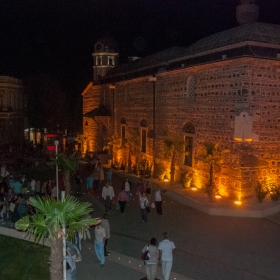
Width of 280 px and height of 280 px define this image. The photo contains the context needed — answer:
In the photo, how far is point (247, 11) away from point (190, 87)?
4681 mm

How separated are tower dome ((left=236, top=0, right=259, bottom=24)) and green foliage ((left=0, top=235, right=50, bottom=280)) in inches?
576

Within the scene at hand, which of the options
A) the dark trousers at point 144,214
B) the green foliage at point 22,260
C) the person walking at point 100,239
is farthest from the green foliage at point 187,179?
the person walking at point 100,239

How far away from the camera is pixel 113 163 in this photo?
2788cm

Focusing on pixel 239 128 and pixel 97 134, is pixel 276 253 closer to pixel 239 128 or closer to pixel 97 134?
pixel 239 128

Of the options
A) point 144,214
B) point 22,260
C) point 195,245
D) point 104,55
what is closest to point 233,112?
point 144,214

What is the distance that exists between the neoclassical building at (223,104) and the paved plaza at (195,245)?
2.86 metres

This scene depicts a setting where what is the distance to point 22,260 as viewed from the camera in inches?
447

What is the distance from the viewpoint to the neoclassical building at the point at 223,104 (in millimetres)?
16000

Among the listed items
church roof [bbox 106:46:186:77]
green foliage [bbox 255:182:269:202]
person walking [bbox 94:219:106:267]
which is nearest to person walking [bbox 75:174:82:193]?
green foliage [bbox 255:182:269:202]

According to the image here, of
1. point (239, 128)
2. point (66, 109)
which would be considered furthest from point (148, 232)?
point (66, 109)

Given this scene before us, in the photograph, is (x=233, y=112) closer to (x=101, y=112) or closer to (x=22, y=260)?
(x=22, y=260)

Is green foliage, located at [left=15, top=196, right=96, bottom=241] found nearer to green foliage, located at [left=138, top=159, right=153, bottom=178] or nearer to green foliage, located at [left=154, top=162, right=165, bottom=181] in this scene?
green foliage, located at [left=154, top=162, right=165, bottom=181]

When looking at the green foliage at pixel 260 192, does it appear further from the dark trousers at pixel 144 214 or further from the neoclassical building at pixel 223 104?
the dark trousers at pixel 144 214

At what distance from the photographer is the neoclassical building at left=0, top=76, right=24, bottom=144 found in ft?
150
